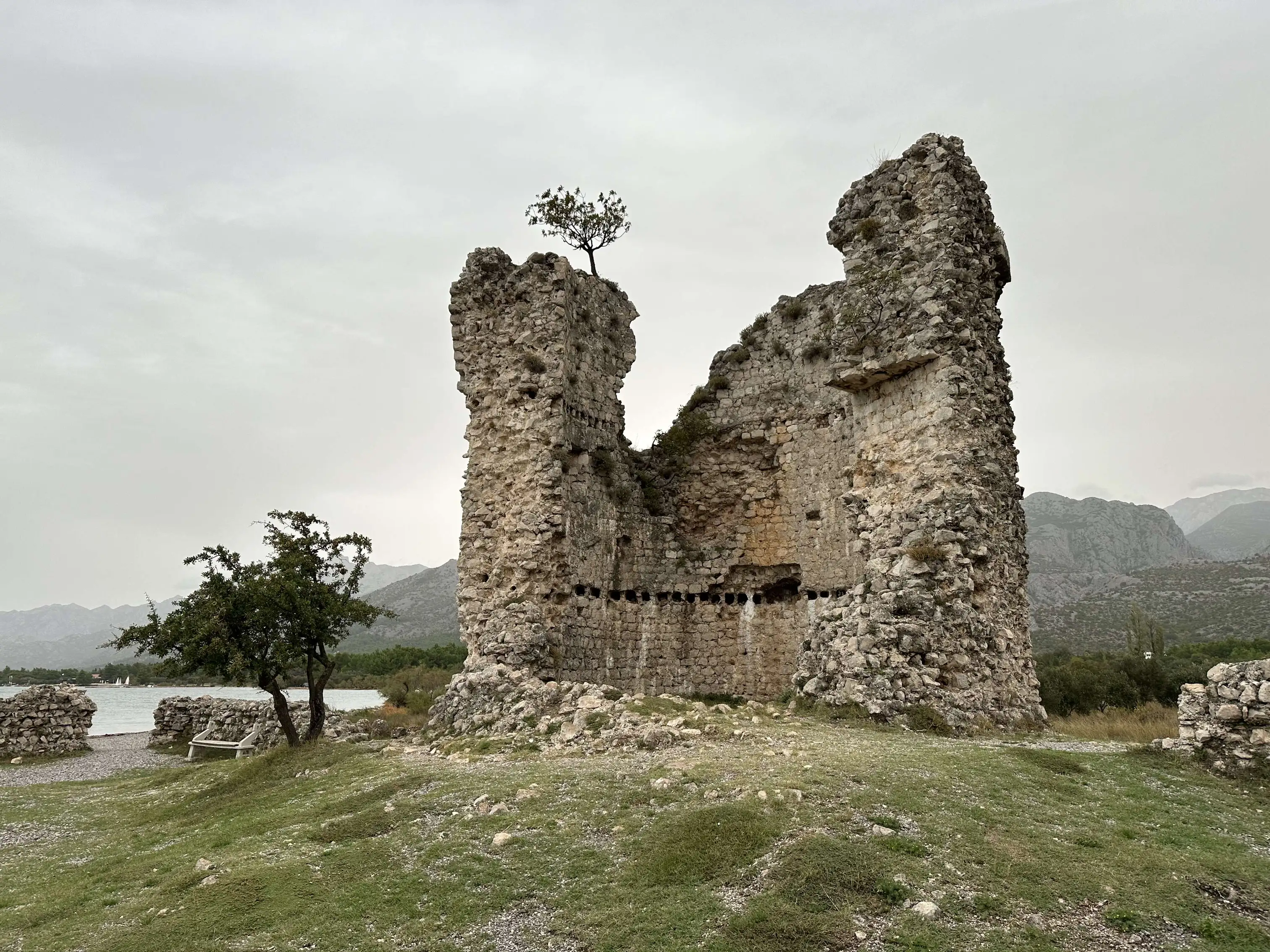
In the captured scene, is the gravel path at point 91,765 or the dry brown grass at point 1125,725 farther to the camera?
the gravel path at point 91,765

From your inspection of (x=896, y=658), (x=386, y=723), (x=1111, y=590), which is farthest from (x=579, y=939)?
(x=1111, y=590)

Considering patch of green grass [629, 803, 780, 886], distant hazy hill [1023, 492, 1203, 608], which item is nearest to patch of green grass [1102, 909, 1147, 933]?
patch of green grass [629, 803, 780, 886]

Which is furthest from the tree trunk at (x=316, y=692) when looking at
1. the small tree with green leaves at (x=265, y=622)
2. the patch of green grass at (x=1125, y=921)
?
the patch of green grass at (x=1125, y=921)

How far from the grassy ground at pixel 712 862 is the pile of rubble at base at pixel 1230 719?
0.98 ft

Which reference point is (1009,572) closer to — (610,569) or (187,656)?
(610,569)

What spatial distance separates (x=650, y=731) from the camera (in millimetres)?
9680

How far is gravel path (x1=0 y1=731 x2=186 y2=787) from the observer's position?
1769 centimetres

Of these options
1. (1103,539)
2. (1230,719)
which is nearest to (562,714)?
(1230,719)

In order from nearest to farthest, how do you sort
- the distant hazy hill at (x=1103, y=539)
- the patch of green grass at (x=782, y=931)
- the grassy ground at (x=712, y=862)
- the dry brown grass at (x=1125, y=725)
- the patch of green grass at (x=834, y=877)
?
the patch of green grass at (x=782, y=931), the grassy ground at (x=712, y=862), the patch of green grass at (x=834, y=877), the dry brown grass at (x=1125, y=725), the distant hazy hill at (x=1103, y=539)

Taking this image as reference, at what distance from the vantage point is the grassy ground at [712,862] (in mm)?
4891

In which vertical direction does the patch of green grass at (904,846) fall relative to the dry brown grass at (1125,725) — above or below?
above

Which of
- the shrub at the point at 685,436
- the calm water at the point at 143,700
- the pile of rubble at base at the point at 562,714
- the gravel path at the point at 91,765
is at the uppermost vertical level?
the shrub at the point at 685,436

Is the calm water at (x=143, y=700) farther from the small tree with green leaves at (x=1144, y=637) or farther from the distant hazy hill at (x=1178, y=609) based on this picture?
the distant hazy hill at (x=1178, y=609)

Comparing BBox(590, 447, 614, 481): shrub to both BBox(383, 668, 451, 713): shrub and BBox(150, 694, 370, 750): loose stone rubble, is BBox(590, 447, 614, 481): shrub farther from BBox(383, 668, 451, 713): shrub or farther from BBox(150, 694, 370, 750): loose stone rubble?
BBox(383, 668, 451, 713): shrub
